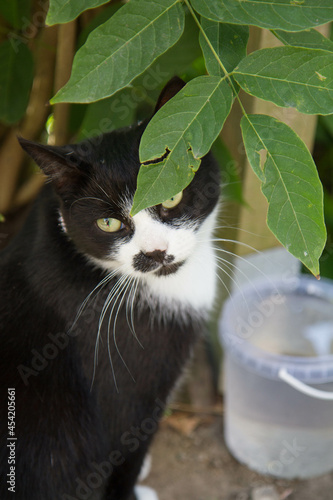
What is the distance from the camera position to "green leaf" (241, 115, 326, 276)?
824 mm

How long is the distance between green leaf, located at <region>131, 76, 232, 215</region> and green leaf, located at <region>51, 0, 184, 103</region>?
0.09 metres

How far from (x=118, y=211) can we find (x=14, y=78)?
2.08 ft

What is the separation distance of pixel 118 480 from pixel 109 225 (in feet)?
2.36

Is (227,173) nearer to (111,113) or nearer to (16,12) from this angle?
(111,113)

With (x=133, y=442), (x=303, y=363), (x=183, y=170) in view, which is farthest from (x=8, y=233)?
(x=183, y=170)

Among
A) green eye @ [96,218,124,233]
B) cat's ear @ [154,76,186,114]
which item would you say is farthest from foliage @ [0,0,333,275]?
green eye @ [96,218,124,233]

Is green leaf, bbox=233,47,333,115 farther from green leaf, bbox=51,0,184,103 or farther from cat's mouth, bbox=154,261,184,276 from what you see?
cat's mouth, bbox=154,261,184,276

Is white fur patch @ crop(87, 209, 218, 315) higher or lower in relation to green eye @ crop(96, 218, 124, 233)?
lower

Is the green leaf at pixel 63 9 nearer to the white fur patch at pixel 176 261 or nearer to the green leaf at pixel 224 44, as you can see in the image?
the green leaf at pixel 224 44

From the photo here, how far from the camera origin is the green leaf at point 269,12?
2.72ft

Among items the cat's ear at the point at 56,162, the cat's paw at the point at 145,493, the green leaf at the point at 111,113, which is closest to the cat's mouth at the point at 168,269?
the cat's ear at the point at 56,162

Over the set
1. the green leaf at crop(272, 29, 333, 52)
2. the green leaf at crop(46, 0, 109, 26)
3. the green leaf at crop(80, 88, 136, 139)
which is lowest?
the green leaf at crop(80, 88, 136, 139)

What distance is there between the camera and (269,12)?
2.75 feet

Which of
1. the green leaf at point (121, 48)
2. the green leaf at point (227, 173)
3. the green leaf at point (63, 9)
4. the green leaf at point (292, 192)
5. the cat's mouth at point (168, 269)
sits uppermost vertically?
the green leaf at point (63, 9)
